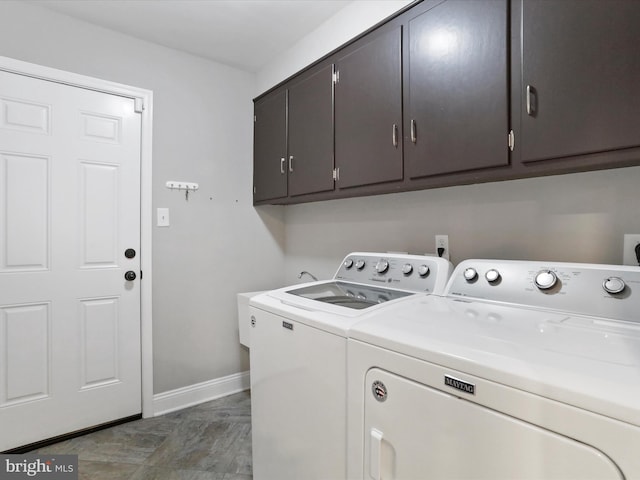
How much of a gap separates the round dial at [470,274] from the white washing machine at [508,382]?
3.5 inches

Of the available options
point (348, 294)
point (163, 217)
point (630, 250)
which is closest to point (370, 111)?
point (348, 294)

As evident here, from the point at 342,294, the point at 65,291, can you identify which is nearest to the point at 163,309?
the point at 65,291

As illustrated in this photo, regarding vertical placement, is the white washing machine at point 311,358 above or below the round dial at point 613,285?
below

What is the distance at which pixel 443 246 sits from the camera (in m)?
1.69

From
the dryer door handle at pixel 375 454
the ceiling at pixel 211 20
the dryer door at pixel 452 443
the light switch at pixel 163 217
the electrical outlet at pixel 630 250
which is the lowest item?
the dryer door handle at pixel 375 454

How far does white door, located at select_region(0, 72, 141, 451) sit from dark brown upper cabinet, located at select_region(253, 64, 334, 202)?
2.77ft

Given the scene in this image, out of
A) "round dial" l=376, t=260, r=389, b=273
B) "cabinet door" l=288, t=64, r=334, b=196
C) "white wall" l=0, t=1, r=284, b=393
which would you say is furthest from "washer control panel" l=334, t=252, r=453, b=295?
"white wall" l=0, t=1, r=284, b=393

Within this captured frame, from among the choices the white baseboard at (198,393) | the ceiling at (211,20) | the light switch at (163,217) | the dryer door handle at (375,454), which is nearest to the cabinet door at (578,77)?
the dryer door handle at (375,454)

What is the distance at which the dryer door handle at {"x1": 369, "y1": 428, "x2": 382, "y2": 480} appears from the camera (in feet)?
3.02

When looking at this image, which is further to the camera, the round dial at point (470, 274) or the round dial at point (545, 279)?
the round dial at point (470, 274)

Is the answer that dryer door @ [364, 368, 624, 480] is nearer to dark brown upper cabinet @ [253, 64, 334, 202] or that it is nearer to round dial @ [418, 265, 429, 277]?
round dial @ [418, 265, 429, 277]

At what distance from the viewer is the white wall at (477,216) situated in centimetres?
122

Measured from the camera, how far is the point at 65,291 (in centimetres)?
200

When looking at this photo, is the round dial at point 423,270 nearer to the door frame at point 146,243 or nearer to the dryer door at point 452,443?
the dryer door at point 452,443
